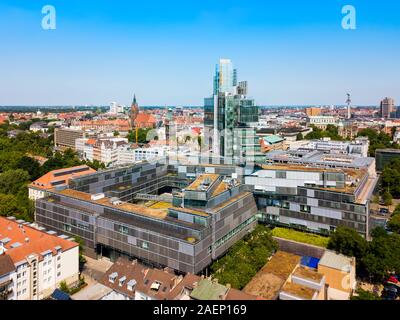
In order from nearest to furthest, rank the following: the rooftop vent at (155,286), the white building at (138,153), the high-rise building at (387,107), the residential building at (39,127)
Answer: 1. the rooftop vent at (155,286)
2. the white building at (138,153)
3. the residential building at (39,127)
4. the high-rise building at (387,107)

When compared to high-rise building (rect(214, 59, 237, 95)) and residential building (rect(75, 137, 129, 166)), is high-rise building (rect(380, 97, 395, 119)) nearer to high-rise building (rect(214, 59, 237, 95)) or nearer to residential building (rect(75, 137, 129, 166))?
high-rise building (rect(214, 59, 237, 95))

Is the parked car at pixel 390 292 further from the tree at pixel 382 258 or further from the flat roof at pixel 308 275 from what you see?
the flat roof at pixel 308 275

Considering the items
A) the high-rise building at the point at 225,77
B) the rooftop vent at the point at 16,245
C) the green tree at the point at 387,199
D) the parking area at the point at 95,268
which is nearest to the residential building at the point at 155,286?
the parking area at the point at 95,268

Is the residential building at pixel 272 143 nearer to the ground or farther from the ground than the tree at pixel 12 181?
farther from the ground

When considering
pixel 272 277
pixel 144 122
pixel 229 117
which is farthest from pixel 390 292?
pixel 144 122

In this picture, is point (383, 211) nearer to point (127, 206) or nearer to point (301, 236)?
point (301, 236)
